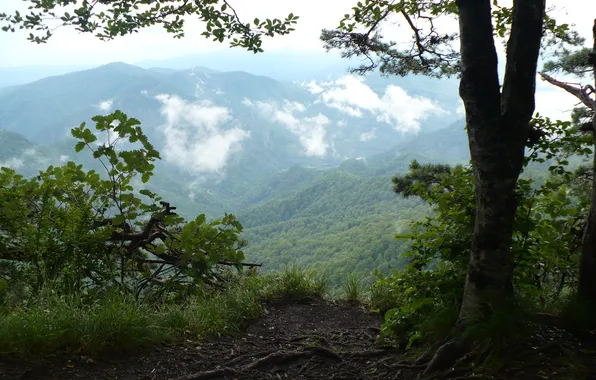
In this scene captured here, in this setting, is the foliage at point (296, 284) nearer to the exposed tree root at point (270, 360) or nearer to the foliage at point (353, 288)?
the foliage at point (353, 288)

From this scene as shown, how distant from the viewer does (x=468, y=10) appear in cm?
278

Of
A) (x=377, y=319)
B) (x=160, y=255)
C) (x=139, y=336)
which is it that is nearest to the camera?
(x=139, y=336)

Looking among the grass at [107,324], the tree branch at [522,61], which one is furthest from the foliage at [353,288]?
the tree branch at [522,61]

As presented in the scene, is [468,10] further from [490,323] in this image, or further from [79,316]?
[79,316]

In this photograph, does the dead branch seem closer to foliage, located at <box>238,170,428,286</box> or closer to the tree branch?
the tree branch

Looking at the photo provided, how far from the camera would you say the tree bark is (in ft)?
9.10

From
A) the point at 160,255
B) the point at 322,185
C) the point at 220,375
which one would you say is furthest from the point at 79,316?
the point at 322,185

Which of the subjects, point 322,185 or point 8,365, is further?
point 322,185

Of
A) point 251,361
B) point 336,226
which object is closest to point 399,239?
point 251,361

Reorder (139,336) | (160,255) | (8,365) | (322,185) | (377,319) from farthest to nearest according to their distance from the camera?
(322,185) < (377,319) < (160,255) < (139,336) < (8,365)

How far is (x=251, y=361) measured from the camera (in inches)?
151

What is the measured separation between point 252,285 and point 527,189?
412cm

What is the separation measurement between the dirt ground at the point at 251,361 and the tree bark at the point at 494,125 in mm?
946

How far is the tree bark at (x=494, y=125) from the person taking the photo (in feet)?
9.10
